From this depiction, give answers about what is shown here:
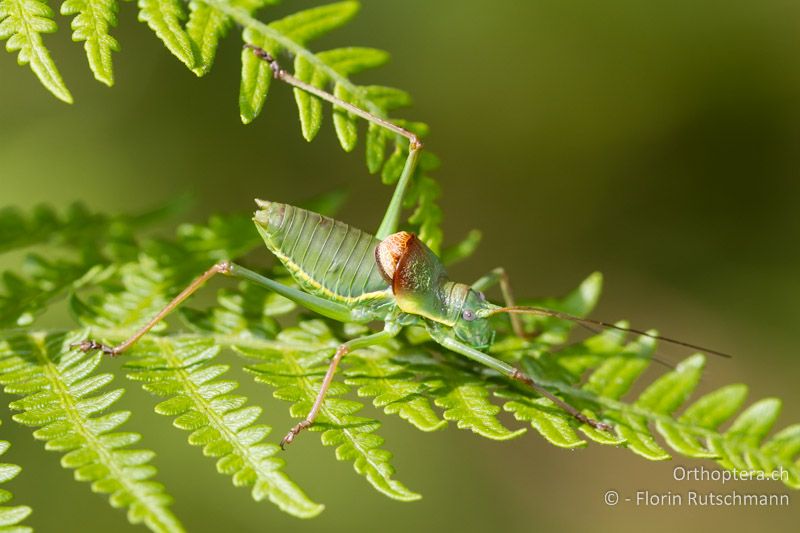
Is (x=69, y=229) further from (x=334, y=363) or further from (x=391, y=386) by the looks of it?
(x=391, y=386)

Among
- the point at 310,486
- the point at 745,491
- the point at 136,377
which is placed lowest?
the point at 310,486

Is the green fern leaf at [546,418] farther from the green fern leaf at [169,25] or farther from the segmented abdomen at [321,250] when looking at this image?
the green fern leaf at [169,25]

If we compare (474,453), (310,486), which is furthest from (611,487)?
(310,486)

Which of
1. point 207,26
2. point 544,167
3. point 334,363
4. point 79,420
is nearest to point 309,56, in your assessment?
point 207,26

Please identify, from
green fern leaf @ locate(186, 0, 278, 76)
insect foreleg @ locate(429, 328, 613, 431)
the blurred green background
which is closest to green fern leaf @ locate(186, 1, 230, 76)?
green fern leaf @ locate(186, 0, 278, 76)

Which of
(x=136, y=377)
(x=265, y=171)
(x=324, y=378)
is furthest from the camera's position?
(x=265, y=171)

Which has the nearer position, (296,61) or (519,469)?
(296,61)

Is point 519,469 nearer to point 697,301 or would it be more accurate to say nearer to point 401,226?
→ point 697,301

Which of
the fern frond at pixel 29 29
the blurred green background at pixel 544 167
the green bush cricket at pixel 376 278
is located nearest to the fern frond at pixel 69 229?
the green bush cricket at pixel 376 278
